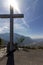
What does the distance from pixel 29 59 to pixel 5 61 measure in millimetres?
733

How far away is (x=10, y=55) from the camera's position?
190 inches

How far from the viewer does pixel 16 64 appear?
4.25 meters

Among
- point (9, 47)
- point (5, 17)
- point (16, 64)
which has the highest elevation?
point (5, 17)

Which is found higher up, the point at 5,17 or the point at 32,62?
the point at 5,17

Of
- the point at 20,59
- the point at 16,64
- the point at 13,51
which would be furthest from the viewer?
Answer: the point at 13,51

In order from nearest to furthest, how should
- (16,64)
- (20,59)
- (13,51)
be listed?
(16,64)
(20,59)
(13,51)

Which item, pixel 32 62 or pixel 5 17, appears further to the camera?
pixel 5 17

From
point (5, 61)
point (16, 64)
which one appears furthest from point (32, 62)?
point (5, 61)

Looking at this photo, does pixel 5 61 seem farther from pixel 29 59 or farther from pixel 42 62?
pixel 42 62

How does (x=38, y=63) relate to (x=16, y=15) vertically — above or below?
below

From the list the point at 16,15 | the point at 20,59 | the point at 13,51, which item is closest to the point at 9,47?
the point at 13,51

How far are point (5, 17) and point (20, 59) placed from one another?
5.34 ft

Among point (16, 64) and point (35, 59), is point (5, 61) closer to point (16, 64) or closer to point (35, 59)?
point (16, 64)

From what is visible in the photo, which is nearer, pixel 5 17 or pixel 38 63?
pixel 38 63
